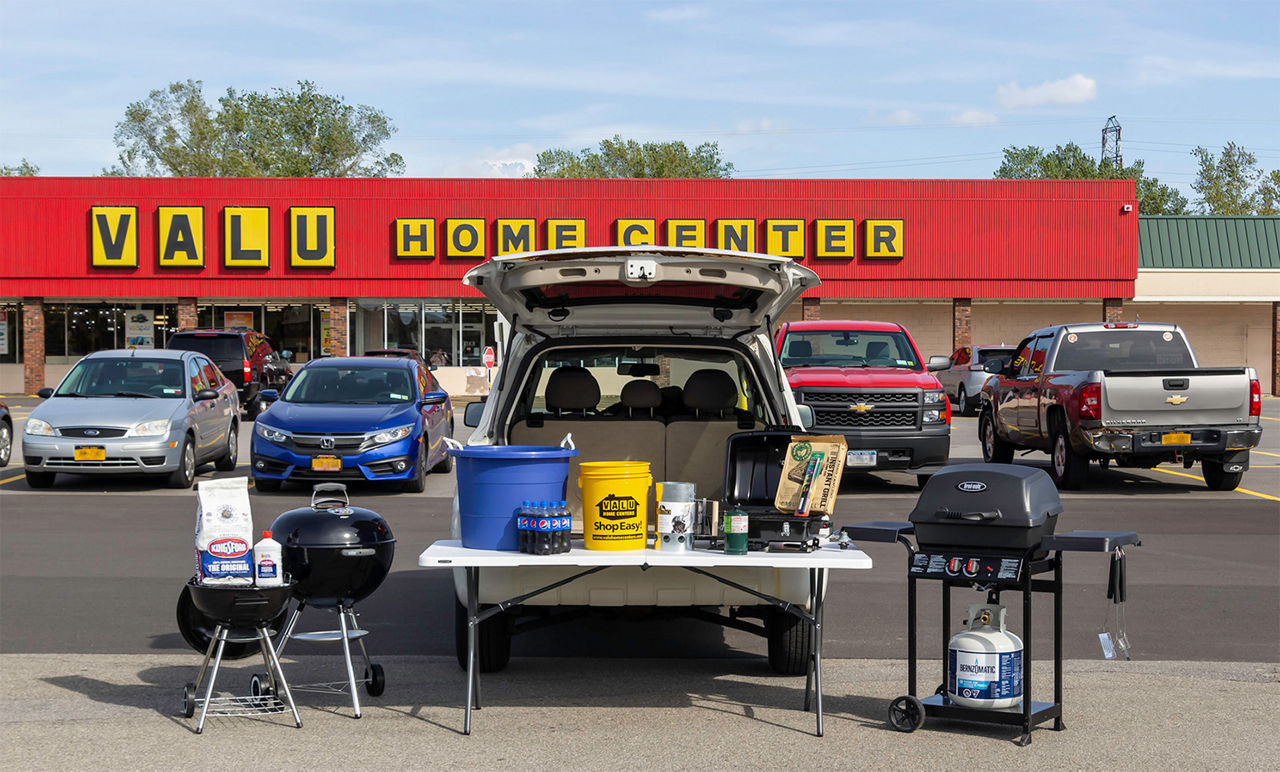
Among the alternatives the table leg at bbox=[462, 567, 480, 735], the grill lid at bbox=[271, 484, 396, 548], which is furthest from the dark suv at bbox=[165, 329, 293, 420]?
the table leg at bbox=[462, 567, 480, 735]

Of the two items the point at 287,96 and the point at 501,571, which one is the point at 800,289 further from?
the point at 287,96

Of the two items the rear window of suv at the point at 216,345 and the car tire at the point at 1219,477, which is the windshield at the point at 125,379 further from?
the rear window of suv at the point at 216,345

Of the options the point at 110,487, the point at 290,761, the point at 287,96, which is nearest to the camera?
the point at 290,761

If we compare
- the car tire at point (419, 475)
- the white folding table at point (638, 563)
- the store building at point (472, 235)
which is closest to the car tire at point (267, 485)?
the car tire at point (419, 475)

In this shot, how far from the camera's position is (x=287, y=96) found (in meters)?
80.0

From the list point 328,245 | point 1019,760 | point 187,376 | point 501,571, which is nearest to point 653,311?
point 501,571

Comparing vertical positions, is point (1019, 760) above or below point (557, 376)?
below

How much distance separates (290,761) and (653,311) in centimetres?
321

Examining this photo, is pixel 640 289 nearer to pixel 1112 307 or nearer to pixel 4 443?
pixel 4 443

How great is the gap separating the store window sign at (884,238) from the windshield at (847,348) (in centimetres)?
2265

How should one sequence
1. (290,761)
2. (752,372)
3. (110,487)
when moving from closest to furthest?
(290,761)
(752,372)
(110,487)

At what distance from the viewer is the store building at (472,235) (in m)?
39.7

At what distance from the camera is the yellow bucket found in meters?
5.86

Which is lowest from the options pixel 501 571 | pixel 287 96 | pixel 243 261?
pixel 501 571
